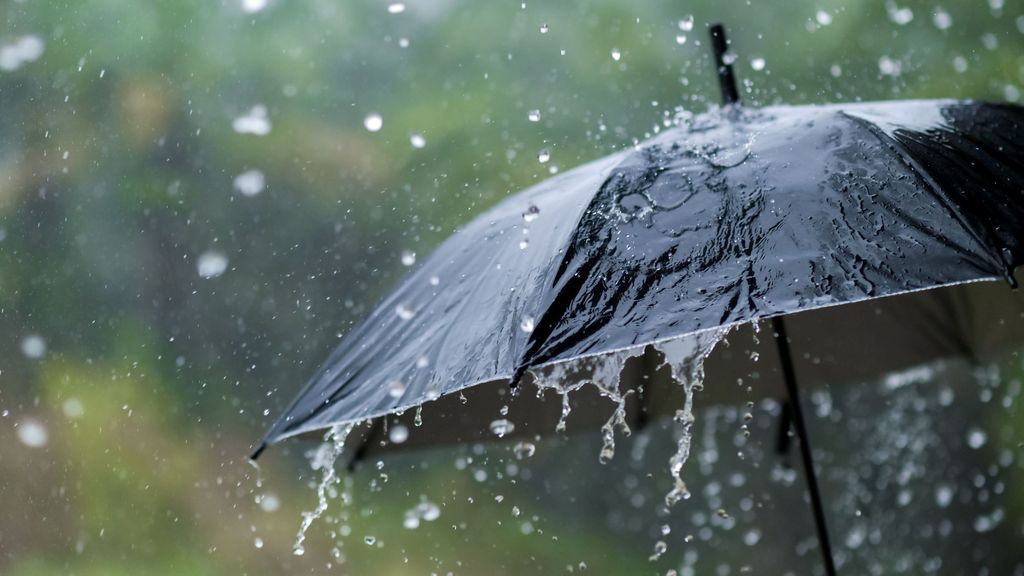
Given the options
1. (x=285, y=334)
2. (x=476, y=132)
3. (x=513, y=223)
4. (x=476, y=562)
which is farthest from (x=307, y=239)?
(x=513, y=223)

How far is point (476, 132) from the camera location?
5.40 metres

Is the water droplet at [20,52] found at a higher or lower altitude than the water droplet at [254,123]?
higher

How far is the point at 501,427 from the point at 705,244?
95cm

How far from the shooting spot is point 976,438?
17.6 ft

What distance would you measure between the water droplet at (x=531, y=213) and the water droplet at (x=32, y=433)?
4.51 meters

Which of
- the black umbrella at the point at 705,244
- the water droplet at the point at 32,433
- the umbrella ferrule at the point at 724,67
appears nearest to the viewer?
the black umbrella at the point at 705,244

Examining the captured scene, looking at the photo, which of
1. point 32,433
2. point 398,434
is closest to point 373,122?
point 32,433

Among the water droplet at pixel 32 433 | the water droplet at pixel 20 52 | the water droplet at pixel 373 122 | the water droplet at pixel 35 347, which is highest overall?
the water droplet at pixel 20 52

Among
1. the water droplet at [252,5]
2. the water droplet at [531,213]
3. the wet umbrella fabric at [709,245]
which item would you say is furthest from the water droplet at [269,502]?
the water droplet at [531,213]

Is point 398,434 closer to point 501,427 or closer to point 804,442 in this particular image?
point 501,427

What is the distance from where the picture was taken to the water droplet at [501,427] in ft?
7.39

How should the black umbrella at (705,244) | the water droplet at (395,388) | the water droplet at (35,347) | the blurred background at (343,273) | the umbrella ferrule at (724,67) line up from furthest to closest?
the water droplet at (35,347), the blurred background at (343,273), the umbrella ferrule at (724,67), the water droplet at (395,388), the black umbrella at (705,244)

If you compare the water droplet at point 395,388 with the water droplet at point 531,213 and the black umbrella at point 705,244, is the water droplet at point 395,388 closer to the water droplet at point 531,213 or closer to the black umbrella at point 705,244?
the black umbrella at point 705,244

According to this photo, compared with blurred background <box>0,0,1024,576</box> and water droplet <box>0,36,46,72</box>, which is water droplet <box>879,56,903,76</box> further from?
water droplet <box>0,36,46,72</box>
